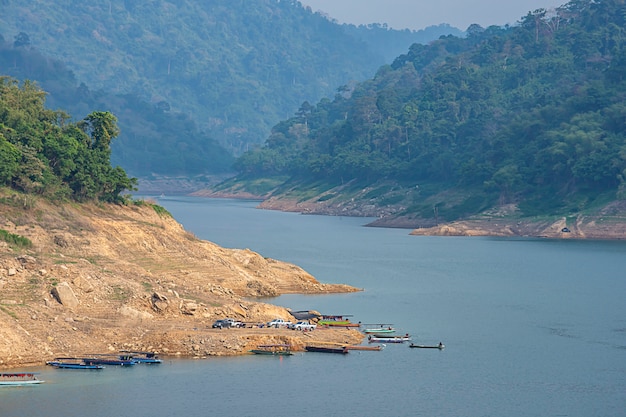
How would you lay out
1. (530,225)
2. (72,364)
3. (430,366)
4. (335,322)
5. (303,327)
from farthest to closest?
(530,225) → (335,322) → (303,327) → (430,366) → (72,364)

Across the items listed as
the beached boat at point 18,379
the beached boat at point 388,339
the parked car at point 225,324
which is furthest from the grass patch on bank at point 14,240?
the beached boat at point 388,339

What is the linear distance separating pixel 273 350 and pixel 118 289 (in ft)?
33.4

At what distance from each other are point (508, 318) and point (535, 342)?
8146 mm

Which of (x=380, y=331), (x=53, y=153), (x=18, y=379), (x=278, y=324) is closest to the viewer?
(x=18, y=379)

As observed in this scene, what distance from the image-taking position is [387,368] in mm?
57188

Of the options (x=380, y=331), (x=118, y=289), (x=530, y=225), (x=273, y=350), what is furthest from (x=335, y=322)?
(x=530, y=225)

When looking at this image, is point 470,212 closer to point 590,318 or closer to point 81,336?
point 590,318

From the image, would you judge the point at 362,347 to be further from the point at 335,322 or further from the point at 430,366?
the point at 335,322

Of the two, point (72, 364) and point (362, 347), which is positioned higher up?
point (362, 347)

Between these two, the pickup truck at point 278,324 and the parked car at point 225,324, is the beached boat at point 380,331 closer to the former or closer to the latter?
the pickup truck at point 278,324

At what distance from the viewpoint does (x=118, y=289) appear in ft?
209

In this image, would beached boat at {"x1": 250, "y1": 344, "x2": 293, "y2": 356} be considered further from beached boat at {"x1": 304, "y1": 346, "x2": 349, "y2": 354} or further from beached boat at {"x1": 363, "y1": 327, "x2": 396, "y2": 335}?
beached boat at {"x1": 363, "y1": 327, "x2": 396, "y2": 335}

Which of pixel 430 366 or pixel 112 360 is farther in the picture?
pixel 430 366

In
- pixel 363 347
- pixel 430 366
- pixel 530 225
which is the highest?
pixel 530 225
